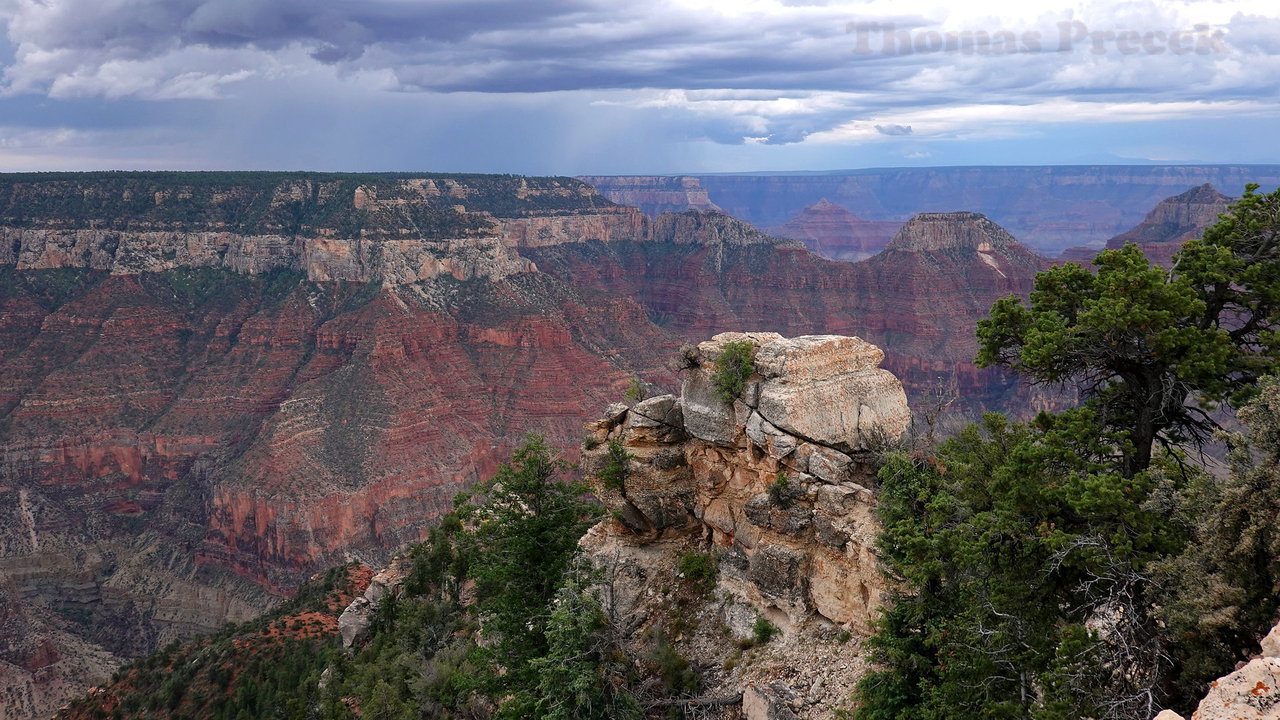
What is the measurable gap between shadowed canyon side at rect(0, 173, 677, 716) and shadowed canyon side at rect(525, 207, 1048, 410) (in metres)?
38.2

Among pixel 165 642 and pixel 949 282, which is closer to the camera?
pixel 165 642

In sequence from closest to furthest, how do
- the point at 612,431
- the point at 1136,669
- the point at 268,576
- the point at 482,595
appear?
the point at 1136,669 < the point at 612,431 < the point at 482,595 < the point at 268,576

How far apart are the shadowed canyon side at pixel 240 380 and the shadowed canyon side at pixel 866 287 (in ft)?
125

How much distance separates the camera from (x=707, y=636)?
73.9 ft

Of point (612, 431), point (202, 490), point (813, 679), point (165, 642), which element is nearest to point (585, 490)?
point (612, 431)

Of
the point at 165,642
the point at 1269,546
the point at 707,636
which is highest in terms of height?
the point at 1269,546

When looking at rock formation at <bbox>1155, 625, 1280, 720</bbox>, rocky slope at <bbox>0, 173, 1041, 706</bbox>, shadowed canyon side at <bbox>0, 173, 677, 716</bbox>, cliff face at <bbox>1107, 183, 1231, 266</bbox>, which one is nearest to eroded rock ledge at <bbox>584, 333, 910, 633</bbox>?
rock formation at <bbox>1155, 625, 1280, 720</bbox>

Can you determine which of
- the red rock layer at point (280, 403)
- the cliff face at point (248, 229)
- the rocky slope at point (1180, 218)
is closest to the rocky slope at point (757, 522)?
the red rock layer at point (280, 403)

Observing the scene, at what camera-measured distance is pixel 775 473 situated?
22266 millimetres

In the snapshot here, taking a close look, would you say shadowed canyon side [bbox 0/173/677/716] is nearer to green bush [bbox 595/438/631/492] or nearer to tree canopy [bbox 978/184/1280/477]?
green bush [bbox 595/438/631/492]

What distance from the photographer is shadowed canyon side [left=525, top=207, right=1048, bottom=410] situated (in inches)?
5295

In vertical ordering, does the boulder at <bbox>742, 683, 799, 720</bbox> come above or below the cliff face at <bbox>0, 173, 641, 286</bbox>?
below

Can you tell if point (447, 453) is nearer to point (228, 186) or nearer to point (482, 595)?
point (482, 595)

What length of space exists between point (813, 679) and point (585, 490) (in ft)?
30.6
